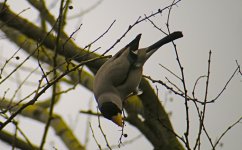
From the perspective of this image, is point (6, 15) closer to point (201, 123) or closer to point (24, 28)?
point (24, 28)

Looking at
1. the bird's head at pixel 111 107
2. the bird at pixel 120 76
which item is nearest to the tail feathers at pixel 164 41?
the bird at pixel 120 76

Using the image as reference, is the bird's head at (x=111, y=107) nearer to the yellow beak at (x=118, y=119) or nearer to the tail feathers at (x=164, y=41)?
the yellow beak at (x=118, y=119)

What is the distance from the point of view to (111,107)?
3.61 metres

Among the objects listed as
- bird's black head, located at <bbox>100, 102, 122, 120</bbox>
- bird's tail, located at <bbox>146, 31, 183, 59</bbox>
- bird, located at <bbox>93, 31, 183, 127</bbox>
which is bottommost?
bird's black head, located at <bbox>100, 102, 122, 120</bbox>

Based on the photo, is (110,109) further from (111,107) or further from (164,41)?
(164,41)

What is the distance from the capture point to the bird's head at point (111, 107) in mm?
3580

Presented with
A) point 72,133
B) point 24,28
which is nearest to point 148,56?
point 24,28

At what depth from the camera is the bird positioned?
370cm

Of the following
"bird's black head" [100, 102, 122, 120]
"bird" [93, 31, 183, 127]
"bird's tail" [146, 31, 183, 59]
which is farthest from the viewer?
"bird's tail" [146, 31, 183, 59]

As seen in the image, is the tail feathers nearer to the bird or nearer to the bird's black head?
the bird

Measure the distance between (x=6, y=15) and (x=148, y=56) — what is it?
4.63ft

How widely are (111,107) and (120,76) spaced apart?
41 cm

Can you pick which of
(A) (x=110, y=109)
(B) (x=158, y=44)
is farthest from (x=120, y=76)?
(B) (x=158, y=44)

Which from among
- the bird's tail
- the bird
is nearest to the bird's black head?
the bird
